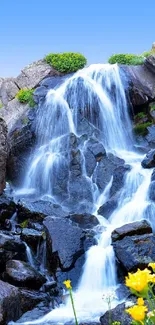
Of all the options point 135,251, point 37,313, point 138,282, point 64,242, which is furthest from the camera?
point 64,242

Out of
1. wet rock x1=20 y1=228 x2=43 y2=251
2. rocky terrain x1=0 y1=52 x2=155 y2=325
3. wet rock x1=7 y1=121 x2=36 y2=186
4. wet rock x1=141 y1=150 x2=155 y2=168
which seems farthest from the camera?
wet rock x1=7 y1=121 x2=36 y2=186

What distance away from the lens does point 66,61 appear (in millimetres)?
17781

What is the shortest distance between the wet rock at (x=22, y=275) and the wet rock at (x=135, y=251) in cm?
165

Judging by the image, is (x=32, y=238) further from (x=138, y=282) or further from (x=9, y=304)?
(x=138, y=282)

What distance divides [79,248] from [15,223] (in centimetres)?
222

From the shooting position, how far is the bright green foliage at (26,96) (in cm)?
1583

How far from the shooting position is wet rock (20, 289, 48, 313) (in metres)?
7.42

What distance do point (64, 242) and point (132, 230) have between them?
4.86 ft

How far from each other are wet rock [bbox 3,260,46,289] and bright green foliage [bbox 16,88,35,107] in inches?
335

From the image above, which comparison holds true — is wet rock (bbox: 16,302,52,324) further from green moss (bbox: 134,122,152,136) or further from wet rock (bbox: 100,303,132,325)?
green moss (bbox: 134,122,152,136)

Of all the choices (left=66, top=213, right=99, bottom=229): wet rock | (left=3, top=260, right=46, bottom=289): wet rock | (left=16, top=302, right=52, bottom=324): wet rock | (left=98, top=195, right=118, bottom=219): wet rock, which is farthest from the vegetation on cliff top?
(left=16, top=302, right=52, bottom=324): wet rock

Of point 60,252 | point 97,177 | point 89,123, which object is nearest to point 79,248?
point 60,252

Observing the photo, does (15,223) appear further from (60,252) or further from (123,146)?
(123,146)

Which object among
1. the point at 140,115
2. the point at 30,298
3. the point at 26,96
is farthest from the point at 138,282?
the point at 26,96
